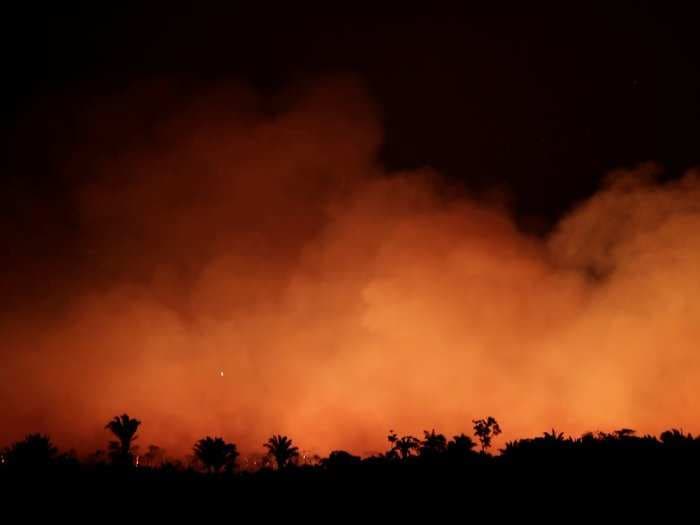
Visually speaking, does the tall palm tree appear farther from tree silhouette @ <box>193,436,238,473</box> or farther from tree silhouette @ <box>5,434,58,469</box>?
tree silhouette @ <box>5,434,58,469</box>

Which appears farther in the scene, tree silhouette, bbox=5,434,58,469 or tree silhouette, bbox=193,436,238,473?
tree silhouette, bbox=193,436,238,473

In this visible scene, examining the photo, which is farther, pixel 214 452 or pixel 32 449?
pixel 214 452

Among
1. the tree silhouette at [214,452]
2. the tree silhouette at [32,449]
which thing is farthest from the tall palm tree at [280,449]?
the tree silhouette at [32,449]

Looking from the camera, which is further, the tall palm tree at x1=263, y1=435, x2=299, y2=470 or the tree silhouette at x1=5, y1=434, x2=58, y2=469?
the tall palm tree at x1=263, y1=435, x2=299, y2=470

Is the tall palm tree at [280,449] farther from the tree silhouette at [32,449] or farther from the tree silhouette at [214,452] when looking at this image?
the tree silhouette at [32,449]

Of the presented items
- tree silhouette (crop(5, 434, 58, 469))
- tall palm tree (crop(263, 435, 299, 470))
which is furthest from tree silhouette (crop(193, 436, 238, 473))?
tree silhouette (crop(5, 434, 58, 469))

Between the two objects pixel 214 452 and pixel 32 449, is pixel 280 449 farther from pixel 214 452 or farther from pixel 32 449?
pixel 32 449

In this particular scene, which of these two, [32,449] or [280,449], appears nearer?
[32,449]

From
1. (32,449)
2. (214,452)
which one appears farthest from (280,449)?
(32,449)

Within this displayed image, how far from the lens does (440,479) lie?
1433 centimetres

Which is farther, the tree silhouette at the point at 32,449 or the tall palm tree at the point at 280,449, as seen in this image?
the tall palm tree at the point at 280,449

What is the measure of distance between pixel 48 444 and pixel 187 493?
1710cm

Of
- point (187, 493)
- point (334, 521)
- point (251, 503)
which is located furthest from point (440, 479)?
point (187, 493)

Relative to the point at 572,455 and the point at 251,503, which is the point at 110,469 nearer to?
the point at 251,503
